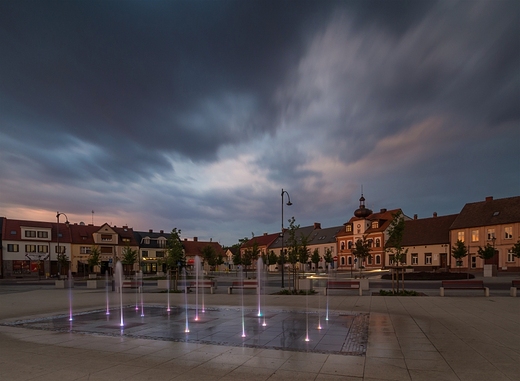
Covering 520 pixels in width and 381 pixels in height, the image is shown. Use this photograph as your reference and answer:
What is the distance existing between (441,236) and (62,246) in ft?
218

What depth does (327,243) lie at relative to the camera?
82000 mm

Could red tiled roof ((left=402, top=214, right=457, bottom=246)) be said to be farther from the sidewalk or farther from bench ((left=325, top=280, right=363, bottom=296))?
the sidewalk

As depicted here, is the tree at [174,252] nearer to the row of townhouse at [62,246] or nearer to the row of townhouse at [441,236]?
the row of townhouse at [441,236]

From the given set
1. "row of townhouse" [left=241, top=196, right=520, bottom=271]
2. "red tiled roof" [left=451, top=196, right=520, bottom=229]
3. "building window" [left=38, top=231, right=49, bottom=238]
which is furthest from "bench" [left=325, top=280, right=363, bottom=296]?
"building window" [left=38, top=231, right=49, bottom=238]

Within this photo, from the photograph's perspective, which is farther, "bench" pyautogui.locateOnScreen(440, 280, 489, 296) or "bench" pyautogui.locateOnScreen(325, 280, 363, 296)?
"bench" pyautogui.locateOnScreen(325, 280, 363, 296)

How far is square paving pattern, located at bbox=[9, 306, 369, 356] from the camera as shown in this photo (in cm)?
862

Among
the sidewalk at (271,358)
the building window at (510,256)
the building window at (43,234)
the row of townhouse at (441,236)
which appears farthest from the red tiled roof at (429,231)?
the building window at (43,234)

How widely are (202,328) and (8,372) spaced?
17.1 ft

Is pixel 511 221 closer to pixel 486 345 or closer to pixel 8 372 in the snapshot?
pixel 486 345

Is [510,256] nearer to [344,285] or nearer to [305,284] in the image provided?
[344,285]

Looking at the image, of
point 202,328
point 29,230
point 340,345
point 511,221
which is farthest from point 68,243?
point 511,221

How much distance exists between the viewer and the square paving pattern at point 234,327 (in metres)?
8.62

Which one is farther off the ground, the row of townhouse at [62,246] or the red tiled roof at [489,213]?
the red tiled roof at [489,213]

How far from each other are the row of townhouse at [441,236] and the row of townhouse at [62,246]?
3215 centimetres
